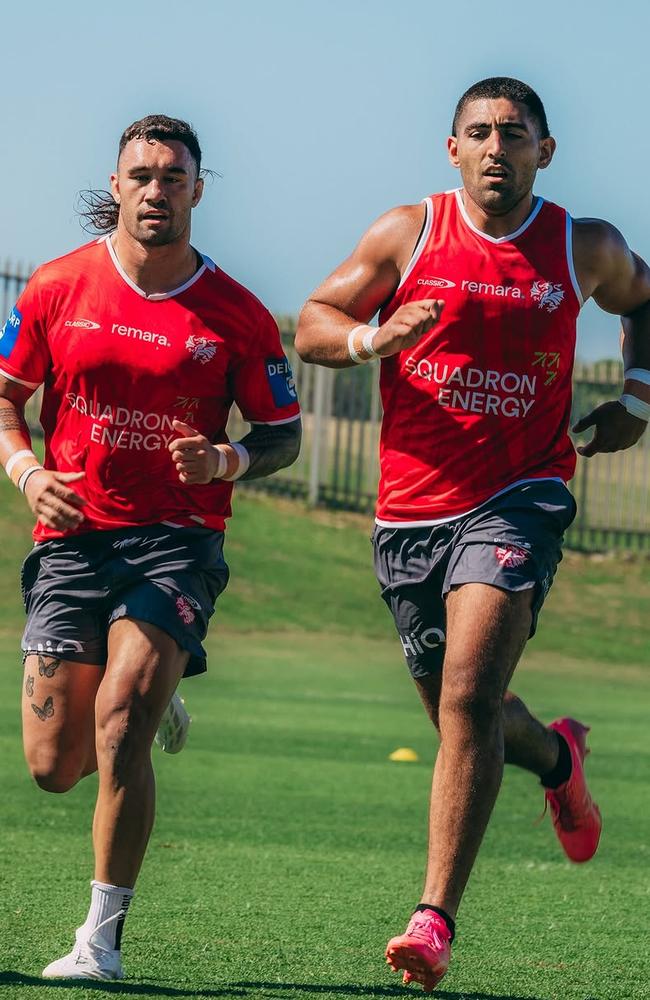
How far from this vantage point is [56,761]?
19.9 feet

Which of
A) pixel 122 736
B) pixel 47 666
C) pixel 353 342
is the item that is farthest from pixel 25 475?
pixel 353 342

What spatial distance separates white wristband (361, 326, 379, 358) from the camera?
573 centimetres

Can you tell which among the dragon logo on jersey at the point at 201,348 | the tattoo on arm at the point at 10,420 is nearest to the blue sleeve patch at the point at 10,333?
the tattoo on arm at the point at 10,420

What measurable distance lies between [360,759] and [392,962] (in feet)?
21.6

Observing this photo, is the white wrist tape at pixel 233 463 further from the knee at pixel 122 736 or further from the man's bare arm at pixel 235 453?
the knee at pixel 122 736

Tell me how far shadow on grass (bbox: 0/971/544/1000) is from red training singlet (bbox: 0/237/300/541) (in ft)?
5.22

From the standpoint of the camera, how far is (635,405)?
655cm

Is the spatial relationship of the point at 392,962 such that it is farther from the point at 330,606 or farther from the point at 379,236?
the point at 330,606

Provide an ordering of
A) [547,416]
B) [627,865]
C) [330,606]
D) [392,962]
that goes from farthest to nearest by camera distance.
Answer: [330,606] < [627,865] < [547,416] < [392,962]

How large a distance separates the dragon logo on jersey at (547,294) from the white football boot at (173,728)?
2.07m

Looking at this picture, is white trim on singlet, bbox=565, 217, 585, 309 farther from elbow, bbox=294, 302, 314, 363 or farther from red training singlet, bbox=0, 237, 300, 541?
red training singlet, bbox=0, 237, 300, 541

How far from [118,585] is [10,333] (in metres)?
1.01

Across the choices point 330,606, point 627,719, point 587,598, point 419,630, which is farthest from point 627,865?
point 587,598

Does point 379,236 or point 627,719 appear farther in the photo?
point 627,719
